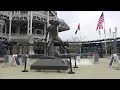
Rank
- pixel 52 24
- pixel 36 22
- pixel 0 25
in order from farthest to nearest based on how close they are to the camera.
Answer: pixel 36 22
pixel 0 25
pixel 52 24

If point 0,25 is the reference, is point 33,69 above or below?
below

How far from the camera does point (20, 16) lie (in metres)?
55.5

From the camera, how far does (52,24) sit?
1523cm

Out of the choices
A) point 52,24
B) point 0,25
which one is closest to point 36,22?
point 0,25

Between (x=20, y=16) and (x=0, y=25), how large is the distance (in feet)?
17.9
